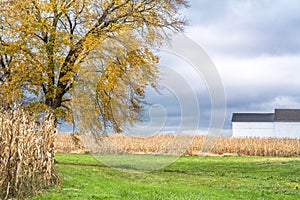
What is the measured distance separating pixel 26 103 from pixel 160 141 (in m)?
22.2

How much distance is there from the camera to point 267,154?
1852 inches

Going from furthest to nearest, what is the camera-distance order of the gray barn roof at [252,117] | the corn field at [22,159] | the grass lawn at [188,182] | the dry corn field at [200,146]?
1. the gray barn roof at [252,117]
2. the dry corn field at [200,146]
3. the grass lawn at [188,182]
4. the corn field at [22,159]

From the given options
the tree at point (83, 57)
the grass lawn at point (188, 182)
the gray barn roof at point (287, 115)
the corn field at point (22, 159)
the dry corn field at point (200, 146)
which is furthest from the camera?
the gray barn roof at point (287, 115)

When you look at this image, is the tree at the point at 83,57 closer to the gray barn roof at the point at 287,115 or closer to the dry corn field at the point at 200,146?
the dry corn field at the point at 200,146

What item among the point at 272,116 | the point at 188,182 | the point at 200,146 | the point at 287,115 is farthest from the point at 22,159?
the point at 272,116

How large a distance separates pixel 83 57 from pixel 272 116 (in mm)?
47498

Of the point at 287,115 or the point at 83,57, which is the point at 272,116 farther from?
the point at 83,57

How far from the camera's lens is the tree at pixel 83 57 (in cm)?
2711

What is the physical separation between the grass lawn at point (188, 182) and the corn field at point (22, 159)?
61 centimetres

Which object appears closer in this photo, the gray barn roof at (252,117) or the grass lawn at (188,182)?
the grass lawn at (188,182)

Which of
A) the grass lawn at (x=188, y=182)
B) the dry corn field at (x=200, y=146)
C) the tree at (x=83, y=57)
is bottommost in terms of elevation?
the grass lawn at (x=188, y=182)

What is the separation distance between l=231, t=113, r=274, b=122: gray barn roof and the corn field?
54.7 m

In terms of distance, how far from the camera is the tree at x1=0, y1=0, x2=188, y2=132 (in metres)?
27.1

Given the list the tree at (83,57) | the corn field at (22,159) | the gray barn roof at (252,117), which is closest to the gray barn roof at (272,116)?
the gray barn roof at (252,117)
